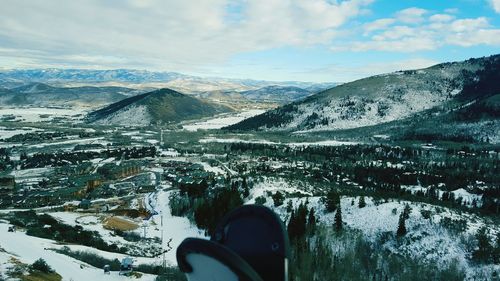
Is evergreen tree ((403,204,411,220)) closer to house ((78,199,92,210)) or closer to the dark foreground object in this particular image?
the dark foreground object

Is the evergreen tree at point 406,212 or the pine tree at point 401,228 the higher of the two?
the evergreen tree at point 406,212

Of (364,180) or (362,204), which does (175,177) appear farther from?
(362,204)

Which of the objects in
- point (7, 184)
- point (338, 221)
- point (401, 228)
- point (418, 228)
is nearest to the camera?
point (401, 228)

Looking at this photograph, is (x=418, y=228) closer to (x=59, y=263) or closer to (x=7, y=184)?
(x=59, y=263)

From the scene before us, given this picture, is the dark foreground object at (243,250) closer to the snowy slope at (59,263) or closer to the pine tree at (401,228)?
the snowy slope at (59,263)

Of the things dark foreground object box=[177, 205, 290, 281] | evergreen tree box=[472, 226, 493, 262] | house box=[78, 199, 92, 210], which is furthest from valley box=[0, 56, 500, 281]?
dark foreground object box=[177, 205, 290, 281]

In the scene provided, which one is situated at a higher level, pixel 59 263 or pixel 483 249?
pixel 59 263

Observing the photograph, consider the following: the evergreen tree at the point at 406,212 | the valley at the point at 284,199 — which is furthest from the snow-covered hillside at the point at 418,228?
the evergreen tree at the point at 406,212

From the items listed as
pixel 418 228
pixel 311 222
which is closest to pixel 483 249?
pixel 418 228

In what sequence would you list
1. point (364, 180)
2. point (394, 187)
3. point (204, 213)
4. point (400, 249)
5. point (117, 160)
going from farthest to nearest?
point (117, 160) → point (364, 180) → point (394, 187) → point (204, 213) → point (400, 249)

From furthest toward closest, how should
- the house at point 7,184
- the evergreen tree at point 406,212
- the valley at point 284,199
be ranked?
the house at point 7,184 < the evergreen tree at point 406,212 < the valley at point 284,199

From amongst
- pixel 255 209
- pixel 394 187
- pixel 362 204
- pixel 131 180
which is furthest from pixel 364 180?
pixel 255 209
